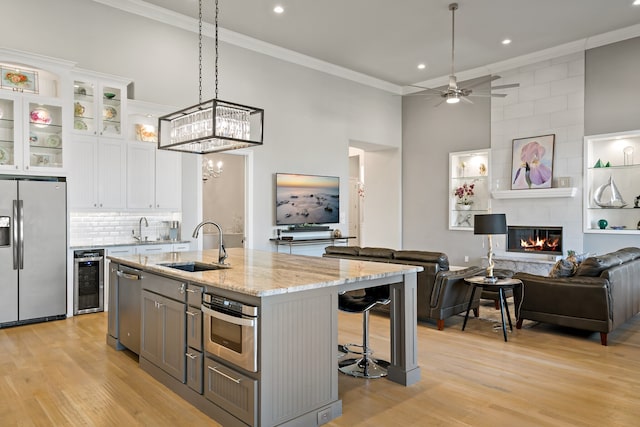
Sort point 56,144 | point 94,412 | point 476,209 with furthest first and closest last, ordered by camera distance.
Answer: point 476,209, point 56,144, point 94,412

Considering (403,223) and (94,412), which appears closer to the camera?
(94,412)

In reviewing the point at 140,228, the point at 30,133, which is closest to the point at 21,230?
the point at 30,133

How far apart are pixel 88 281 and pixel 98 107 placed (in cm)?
218

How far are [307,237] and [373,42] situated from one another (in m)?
3.56

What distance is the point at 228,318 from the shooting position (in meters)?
2.63

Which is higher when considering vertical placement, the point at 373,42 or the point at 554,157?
the point at 373,42

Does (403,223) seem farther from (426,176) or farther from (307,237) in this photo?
(307,237)

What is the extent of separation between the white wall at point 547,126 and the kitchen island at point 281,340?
532 centimetres

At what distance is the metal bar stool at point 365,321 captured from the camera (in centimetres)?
344

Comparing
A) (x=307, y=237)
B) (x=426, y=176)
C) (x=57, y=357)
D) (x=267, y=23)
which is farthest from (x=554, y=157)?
(x=57, y=357)

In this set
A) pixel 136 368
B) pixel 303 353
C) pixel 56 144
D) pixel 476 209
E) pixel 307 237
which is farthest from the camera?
pixel 476 209

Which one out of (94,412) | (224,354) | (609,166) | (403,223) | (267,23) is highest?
(267,23)

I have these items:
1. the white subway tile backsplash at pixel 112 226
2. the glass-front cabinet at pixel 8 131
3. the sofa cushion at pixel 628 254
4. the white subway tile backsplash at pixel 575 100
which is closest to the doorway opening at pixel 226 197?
the white subway tile backsplash at pixel 112 226

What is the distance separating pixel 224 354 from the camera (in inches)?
106
